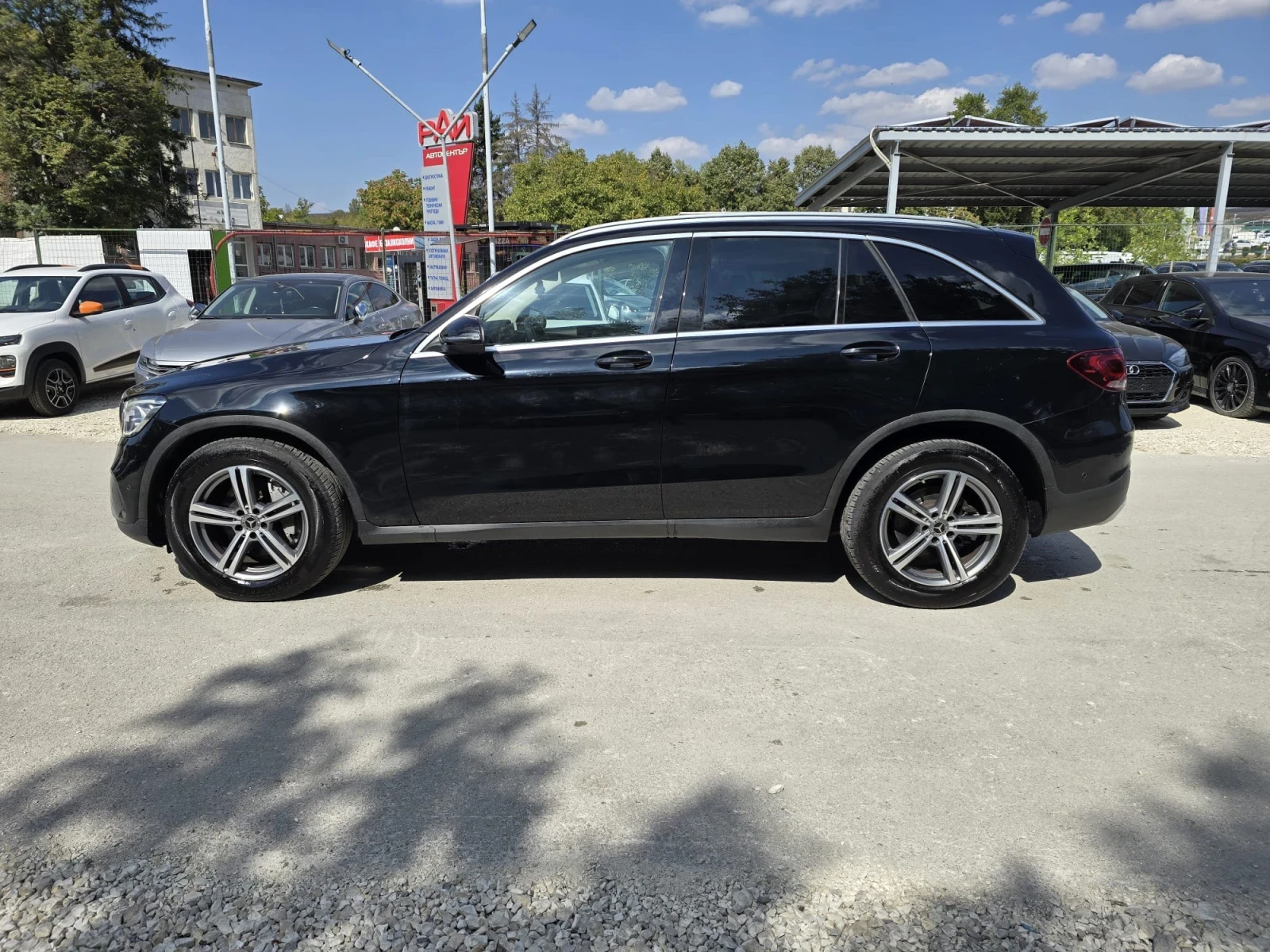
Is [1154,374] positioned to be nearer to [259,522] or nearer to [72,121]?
[259,522]

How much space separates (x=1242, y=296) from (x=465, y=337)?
10.2 metres

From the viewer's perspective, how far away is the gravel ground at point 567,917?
2.29m

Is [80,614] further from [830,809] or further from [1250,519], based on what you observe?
[1250,519]

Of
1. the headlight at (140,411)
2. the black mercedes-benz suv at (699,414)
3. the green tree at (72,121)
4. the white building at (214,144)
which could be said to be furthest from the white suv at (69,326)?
the white building at (214,144)

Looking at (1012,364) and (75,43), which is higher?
(75,43)

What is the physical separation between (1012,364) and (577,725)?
2.63m

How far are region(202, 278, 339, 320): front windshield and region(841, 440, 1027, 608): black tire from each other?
7600 millimetres

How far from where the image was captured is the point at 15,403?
11.5 metres

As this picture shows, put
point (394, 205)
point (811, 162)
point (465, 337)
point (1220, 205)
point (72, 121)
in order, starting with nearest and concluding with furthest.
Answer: point (465, 337), point (1220, 205), point (72, 121), point (394, 205), point (811, 162)

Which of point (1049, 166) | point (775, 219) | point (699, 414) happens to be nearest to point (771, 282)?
point (775, 219)

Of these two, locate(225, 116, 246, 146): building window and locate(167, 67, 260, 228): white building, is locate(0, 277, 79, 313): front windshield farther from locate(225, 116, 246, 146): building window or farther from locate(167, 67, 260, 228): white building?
locate(225, 116, 246, 146): building window

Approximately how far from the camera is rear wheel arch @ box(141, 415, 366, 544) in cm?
441

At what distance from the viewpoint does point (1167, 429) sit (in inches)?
383

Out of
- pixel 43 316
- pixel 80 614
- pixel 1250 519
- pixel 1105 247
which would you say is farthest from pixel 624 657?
pixel 1105 247
